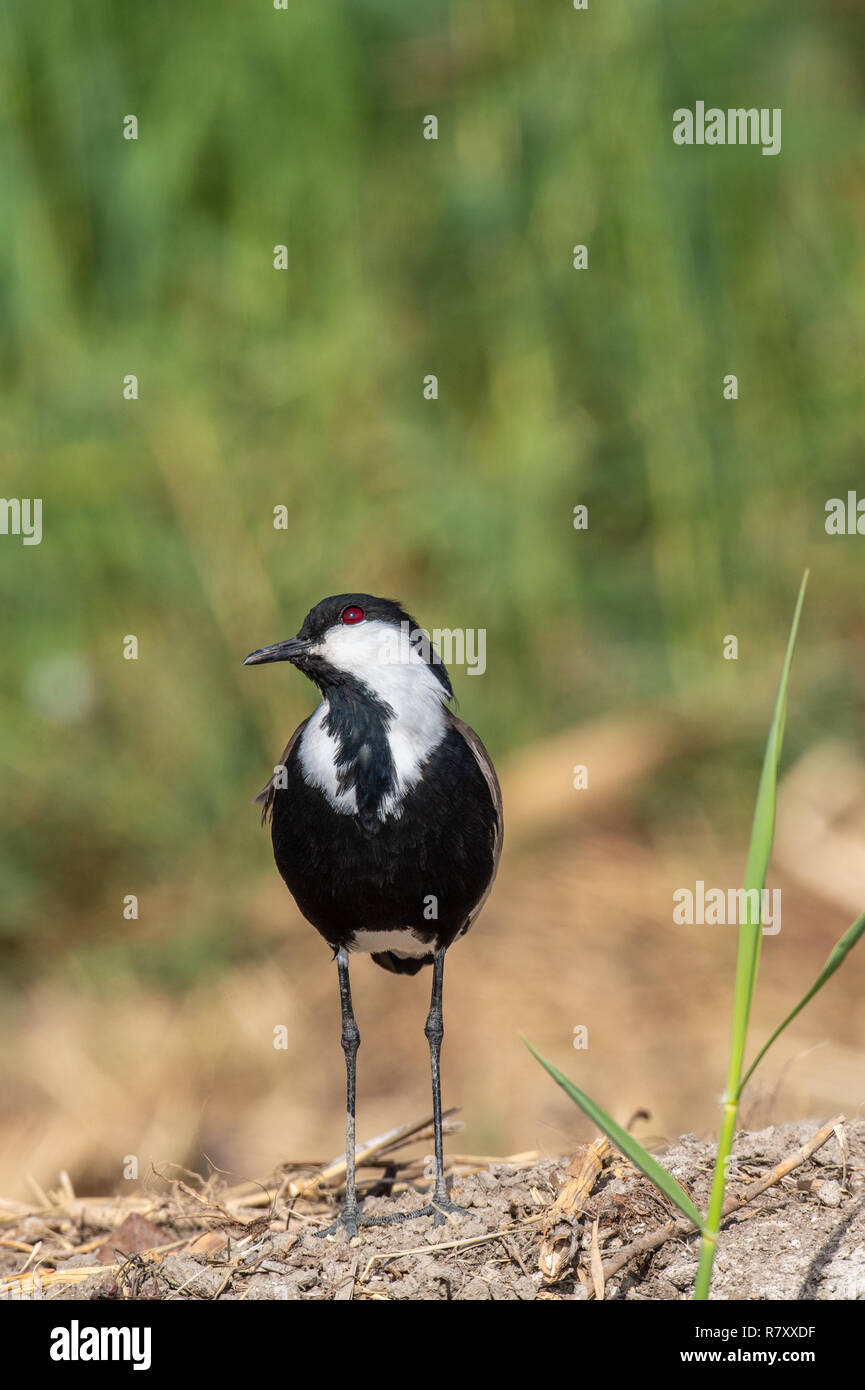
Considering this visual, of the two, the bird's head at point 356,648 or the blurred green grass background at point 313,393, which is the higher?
the blurred green grass background at point 313,393

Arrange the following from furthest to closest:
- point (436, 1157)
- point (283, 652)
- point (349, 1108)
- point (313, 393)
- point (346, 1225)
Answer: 1. point (313, 393)
2. point (349, 1108)
3. point (436, 1157)
4. point (346, 1225)
5. point (283, 652)

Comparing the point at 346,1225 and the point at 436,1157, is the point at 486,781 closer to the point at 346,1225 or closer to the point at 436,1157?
the point at 436,1157

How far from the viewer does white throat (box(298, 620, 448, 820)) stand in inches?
132

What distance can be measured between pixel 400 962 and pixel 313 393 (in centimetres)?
422

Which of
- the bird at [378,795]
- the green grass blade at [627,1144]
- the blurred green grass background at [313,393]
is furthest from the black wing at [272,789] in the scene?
the blurred green grass background at [313,393]

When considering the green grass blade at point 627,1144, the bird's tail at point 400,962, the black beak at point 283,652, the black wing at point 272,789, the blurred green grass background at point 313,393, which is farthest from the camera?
the blurred green grass background at point 313,393

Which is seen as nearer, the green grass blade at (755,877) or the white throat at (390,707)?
the green grass blade at (755,877)

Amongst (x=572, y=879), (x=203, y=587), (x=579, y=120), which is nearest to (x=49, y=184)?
(x=203, y=587)

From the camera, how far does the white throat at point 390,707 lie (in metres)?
3.36

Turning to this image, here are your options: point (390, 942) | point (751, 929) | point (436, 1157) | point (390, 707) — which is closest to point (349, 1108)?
point (436, 1157)

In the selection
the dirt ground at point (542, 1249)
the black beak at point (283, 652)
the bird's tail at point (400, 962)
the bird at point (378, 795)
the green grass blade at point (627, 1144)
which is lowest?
the dirt ground at point (542, 1249)

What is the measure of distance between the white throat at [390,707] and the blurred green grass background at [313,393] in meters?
3.87

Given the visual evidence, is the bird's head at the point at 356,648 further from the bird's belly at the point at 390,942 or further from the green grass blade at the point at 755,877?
the green grass blade at the point at 755,877

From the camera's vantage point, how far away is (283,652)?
3.33 m
